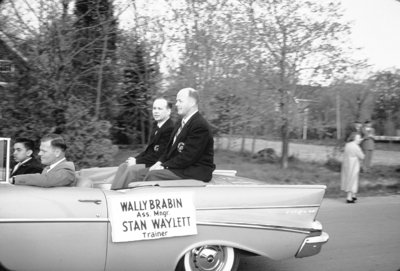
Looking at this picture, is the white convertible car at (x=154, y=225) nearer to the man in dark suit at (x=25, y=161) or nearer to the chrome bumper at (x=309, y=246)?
the chrome bumper at (x=309, y=246)

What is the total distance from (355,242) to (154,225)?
3.35 meters

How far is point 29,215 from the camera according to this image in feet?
10.9

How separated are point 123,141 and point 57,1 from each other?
6169 millimetres

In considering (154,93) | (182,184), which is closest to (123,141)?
(154,93)

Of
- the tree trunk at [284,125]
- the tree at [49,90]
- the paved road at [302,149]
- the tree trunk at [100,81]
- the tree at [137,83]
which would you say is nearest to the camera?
the tree at [49,90]

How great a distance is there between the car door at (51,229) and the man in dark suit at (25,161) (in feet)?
2.89

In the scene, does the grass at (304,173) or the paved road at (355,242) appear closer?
the paved road at (355,242)

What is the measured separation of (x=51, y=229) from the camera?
11.1ft

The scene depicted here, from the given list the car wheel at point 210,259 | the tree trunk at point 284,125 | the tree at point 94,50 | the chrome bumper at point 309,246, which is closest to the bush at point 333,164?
the tree trunk at point 284,125

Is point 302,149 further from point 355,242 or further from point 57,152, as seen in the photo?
point 57,152

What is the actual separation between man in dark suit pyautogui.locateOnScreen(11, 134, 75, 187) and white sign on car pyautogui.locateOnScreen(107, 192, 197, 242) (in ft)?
1.65

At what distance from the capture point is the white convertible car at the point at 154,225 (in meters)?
3.35

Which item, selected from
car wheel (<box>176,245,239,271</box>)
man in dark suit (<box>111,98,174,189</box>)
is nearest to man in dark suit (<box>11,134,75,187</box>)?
car wheel (<box>176,245,239,271</box>)

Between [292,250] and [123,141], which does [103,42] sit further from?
[292,250]
